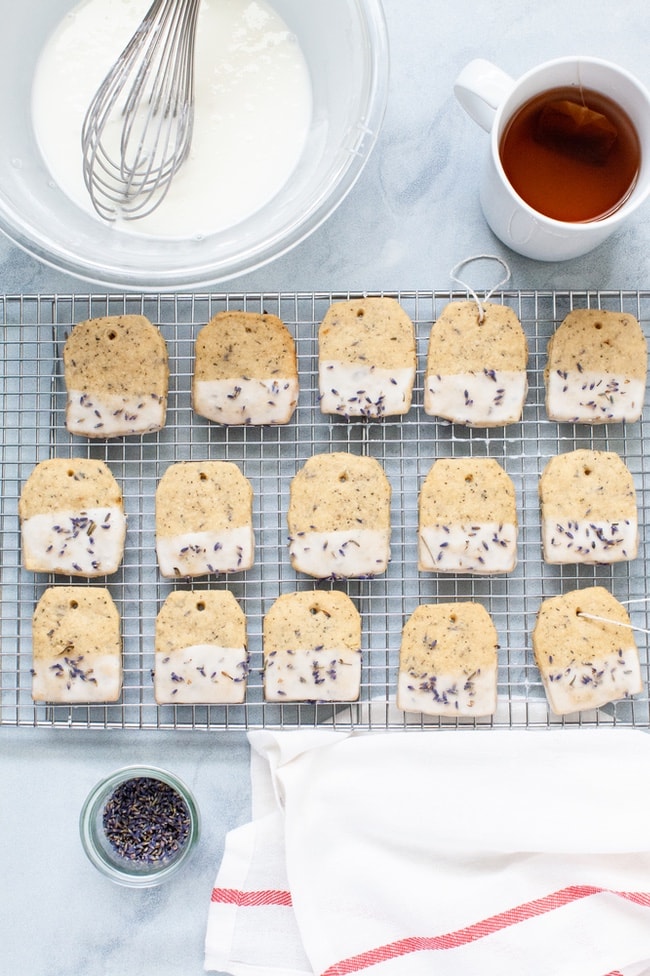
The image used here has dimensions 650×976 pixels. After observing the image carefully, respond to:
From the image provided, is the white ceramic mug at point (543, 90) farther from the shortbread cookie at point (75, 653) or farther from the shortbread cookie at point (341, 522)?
the shortbread cookie at point (75, 653)

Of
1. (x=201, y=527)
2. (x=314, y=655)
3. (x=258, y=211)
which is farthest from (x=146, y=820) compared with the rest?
(x=258, y=211)

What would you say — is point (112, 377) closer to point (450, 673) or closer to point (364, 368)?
point (364, 368)

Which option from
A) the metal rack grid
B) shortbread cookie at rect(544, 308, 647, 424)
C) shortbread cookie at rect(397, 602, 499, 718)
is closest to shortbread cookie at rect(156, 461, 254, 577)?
the metal rack grid

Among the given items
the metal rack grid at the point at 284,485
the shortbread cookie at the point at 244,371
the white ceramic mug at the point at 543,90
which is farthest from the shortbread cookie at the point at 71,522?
the white ceramic mug at the point at 543,90

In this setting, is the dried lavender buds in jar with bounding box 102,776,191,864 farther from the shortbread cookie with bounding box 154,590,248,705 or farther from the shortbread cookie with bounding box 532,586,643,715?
the shortbread cookie with bounding box 532,586,643,715

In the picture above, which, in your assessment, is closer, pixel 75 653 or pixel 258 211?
pixel 258 211

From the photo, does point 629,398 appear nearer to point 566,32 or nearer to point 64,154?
point 566,32
